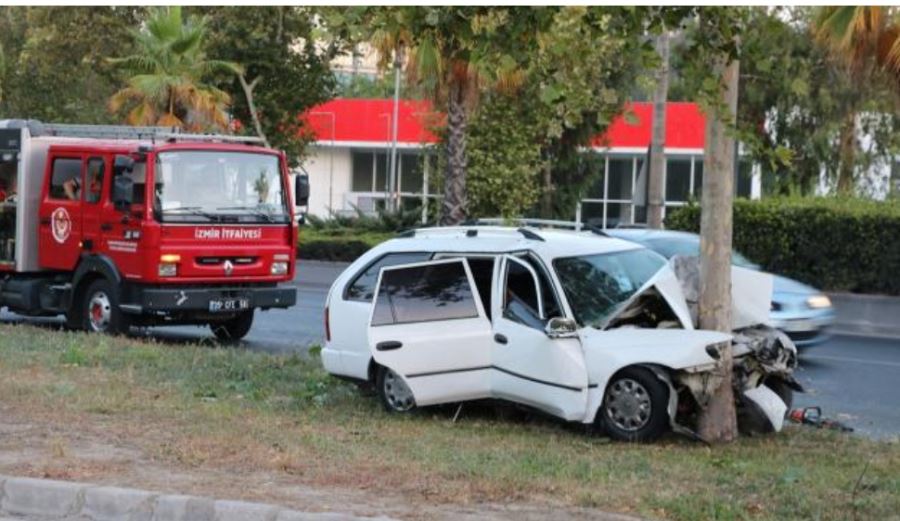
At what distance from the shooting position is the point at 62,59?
126 feet

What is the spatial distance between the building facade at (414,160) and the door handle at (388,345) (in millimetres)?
30895

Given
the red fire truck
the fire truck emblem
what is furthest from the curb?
the fire truck emblem

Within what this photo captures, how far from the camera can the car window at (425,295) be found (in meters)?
11.3

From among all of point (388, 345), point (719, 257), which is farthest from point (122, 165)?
point (719, 257)

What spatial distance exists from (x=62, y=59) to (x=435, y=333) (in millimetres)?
29603

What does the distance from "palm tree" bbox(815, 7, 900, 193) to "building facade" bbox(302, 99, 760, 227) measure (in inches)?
819

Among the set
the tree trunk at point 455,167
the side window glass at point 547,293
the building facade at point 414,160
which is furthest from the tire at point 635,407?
the building facade at point 414,160

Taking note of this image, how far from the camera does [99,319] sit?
17.8 metres

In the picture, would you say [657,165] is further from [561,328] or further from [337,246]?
[561,328]

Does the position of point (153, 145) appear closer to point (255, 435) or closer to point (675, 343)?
point (255, 435)

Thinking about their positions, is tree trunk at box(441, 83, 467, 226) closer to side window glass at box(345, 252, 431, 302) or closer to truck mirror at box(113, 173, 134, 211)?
truck mirror at box(113, 173, 134, 211)

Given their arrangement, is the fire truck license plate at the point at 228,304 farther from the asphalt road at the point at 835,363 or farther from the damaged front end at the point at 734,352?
the damaged front end at the point at 734,352

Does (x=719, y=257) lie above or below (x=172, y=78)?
below

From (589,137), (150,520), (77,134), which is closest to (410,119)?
(589,137)
